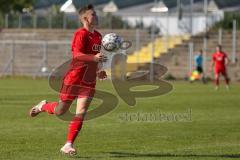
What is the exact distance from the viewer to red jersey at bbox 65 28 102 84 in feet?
42.6

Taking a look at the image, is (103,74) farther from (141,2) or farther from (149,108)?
(141,2)

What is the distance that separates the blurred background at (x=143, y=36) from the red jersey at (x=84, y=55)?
119 feet

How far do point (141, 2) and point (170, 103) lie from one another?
42.2m

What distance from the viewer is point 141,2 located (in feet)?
226

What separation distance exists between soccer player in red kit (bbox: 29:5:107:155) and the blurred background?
1424 inches

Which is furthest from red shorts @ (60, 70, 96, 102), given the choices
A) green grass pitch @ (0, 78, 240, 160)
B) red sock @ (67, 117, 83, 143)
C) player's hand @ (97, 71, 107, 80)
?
green grass pitch @ (0, 78, 240, 160)

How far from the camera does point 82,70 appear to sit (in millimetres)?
13203

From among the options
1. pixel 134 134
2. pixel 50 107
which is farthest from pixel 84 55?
pixel 134 134

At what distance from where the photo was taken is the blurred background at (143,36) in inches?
2069

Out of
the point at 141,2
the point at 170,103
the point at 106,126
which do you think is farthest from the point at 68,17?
the point at 106,126

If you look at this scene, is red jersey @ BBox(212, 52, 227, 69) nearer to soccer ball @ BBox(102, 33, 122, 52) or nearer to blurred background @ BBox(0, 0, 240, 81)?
blurred background @ BBox(0, 0, 240, 81)

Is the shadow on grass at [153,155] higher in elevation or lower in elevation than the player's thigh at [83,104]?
lower

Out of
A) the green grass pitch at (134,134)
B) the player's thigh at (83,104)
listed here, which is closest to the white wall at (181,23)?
the green grass pitch at (134,134)

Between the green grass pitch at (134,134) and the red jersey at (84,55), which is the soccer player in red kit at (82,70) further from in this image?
the green grass pitch at (134,134)
